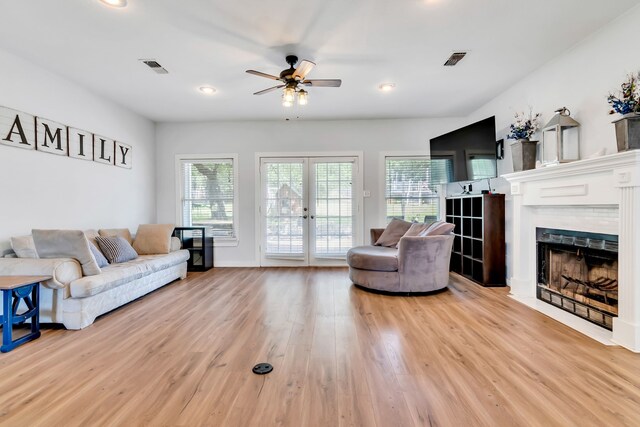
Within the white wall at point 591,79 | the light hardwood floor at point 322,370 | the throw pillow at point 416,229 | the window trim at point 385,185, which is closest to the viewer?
the light hardwood floor at point 322,370

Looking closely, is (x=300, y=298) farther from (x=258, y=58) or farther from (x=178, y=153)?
(x=178, y=153)

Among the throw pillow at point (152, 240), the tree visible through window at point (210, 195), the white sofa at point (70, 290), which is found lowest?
the white sofa at point (70, 290)

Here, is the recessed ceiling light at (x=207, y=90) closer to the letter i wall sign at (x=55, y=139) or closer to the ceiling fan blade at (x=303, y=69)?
the ceiling fan blade at (x=303, y=69)

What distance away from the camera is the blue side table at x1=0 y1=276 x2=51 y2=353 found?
228cm

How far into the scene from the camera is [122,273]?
125 inches

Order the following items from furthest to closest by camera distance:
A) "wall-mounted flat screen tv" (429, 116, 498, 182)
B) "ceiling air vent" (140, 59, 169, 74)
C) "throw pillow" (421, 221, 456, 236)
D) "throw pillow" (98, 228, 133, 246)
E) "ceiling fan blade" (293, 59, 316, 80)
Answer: "throw pillow" (98, 228, 133, 246) < "wall-mounted flat screen tv" (429, 116, 498, 182) < "throw pillow" (421, 221, 456, 236) < "ceiling air vent" (140, 59, 169, 74) < "ceiling fan blade" (293, 59, 316, 80)

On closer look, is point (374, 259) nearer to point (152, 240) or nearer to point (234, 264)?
point (234, 264)

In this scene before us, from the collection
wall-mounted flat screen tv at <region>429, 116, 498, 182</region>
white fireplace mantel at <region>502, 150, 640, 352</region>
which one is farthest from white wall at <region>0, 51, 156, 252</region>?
white fireplace mantel at <region>502, 150, 640, 352</region>

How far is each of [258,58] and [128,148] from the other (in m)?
2.95

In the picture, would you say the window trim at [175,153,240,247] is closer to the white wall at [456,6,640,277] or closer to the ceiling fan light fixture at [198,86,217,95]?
the ceiling fan light fixture at [198,86,217,95]

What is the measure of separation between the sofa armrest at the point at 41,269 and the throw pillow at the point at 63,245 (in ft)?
0.52

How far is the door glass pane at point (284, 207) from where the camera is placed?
535 cm

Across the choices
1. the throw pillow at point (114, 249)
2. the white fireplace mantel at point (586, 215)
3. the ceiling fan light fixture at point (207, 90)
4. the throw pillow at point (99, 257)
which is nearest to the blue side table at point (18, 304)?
the throw pillow at point (99, 257)

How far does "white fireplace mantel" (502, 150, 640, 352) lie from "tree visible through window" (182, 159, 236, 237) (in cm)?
437
